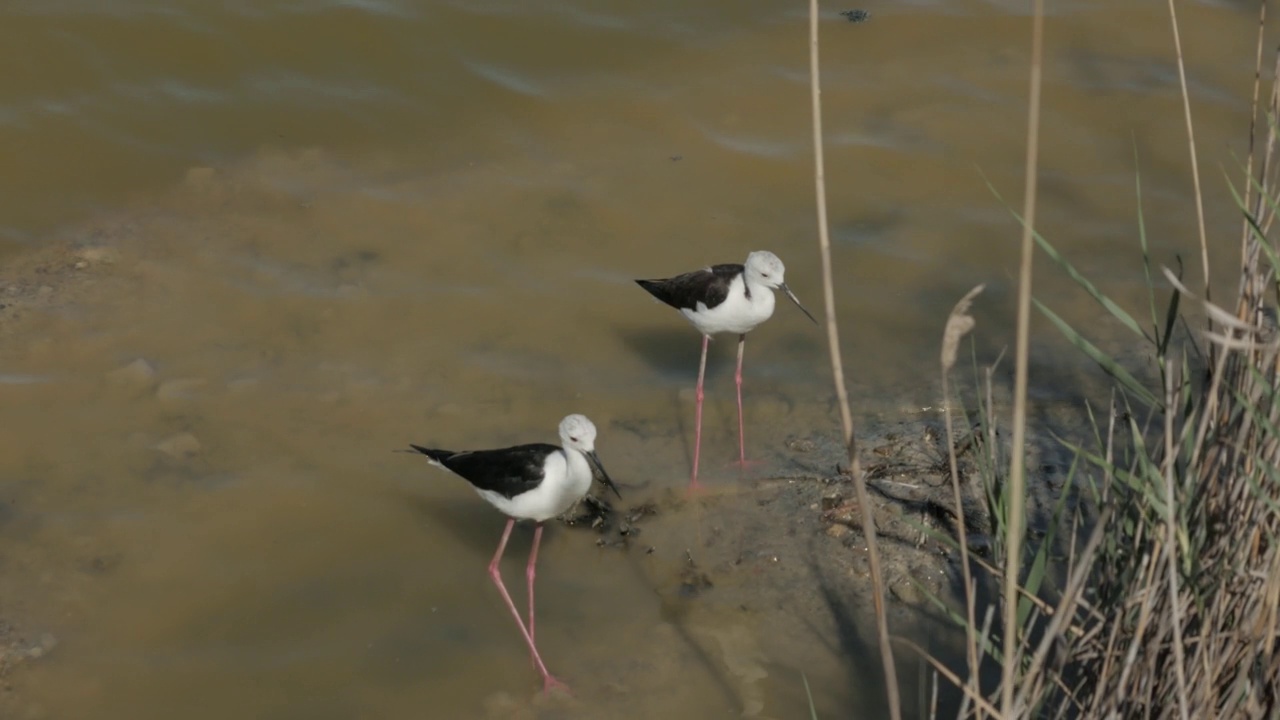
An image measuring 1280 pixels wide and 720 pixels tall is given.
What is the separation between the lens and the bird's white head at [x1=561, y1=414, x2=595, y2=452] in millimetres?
4719

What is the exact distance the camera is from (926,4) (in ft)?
28.5

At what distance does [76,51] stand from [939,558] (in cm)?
579

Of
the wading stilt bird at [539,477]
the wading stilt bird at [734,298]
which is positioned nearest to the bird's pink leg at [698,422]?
the wading stilt bird at [734,298]

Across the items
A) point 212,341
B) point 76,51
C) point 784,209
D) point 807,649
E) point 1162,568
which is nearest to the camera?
point 1162,568

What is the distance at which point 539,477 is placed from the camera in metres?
4.68

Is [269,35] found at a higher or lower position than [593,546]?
higher

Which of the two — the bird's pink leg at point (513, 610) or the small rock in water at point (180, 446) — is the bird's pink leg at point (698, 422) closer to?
the bird's pink leg at point (513, 610)

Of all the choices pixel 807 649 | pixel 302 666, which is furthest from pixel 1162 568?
pixel 302 666

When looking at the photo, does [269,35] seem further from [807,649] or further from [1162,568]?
[1162,568]

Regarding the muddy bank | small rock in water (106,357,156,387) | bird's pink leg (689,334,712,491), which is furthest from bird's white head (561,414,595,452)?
small rock in water (106,357,156,387)

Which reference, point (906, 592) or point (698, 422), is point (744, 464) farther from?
point (906, 592)

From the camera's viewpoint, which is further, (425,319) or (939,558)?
(425,319)

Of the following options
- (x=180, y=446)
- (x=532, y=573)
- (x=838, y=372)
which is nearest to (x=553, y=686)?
(x=532, y=573)

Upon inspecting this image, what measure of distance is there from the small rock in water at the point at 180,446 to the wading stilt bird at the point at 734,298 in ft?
6.66
